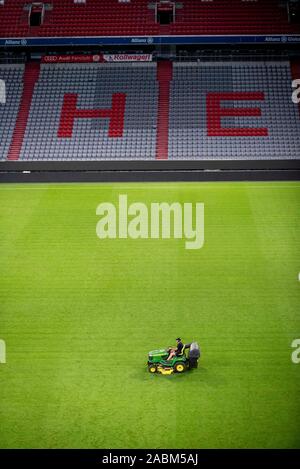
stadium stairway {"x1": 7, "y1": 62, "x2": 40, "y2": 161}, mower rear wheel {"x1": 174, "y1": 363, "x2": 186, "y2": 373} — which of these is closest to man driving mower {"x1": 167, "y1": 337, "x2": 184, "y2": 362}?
mower rear wheel {"x1": 174, "y1": 363, "x2": 186, "y2": 373}

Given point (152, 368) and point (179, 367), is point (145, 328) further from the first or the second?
point (179, 367)

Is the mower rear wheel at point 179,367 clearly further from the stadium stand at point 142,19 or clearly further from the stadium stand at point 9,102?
Result: the stadium stand at point 142,19

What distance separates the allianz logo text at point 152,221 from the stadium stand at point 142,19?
1141cm

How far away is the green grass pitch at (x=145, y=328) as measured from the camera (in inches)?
325

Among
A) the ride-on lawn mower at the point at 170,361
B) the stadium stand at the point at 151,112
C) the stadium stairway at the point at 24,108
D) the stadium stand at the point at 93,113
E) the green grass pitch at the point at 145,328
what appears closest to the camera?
the green grass pitch at the point at 145,328

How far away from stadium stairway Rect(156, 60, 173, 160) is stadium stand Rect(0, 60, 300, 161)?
5cm

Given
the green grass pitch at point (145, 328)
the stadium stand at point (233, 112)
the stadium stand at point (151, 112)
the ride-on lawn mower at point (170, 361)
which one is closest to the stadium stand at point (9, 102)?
the stadium stand at point (151, 112)

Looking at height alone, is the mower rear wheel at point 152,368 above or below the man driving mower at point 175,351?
below

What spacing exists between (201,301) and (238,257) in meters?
2.66

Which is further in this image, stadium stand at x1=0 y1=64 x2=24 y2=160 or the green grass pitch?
stadium stand at x1=0 y1=64 x2=24 y2=160

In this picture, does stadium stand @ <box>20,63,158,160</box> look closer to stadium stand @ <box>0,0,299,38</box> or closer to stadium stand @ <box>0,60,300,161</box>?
A: stadium stand @ <box>0,60,300,161</box>

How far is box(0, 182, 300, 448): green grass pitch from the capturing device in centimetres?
826

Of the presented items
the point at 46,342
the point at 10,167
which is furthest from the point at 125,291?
the point at 10,167

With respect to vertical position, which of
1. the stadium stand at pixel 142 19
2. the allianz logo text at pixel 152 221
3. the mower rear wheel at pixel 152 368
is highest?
the stadium stand at pixel 142 19
